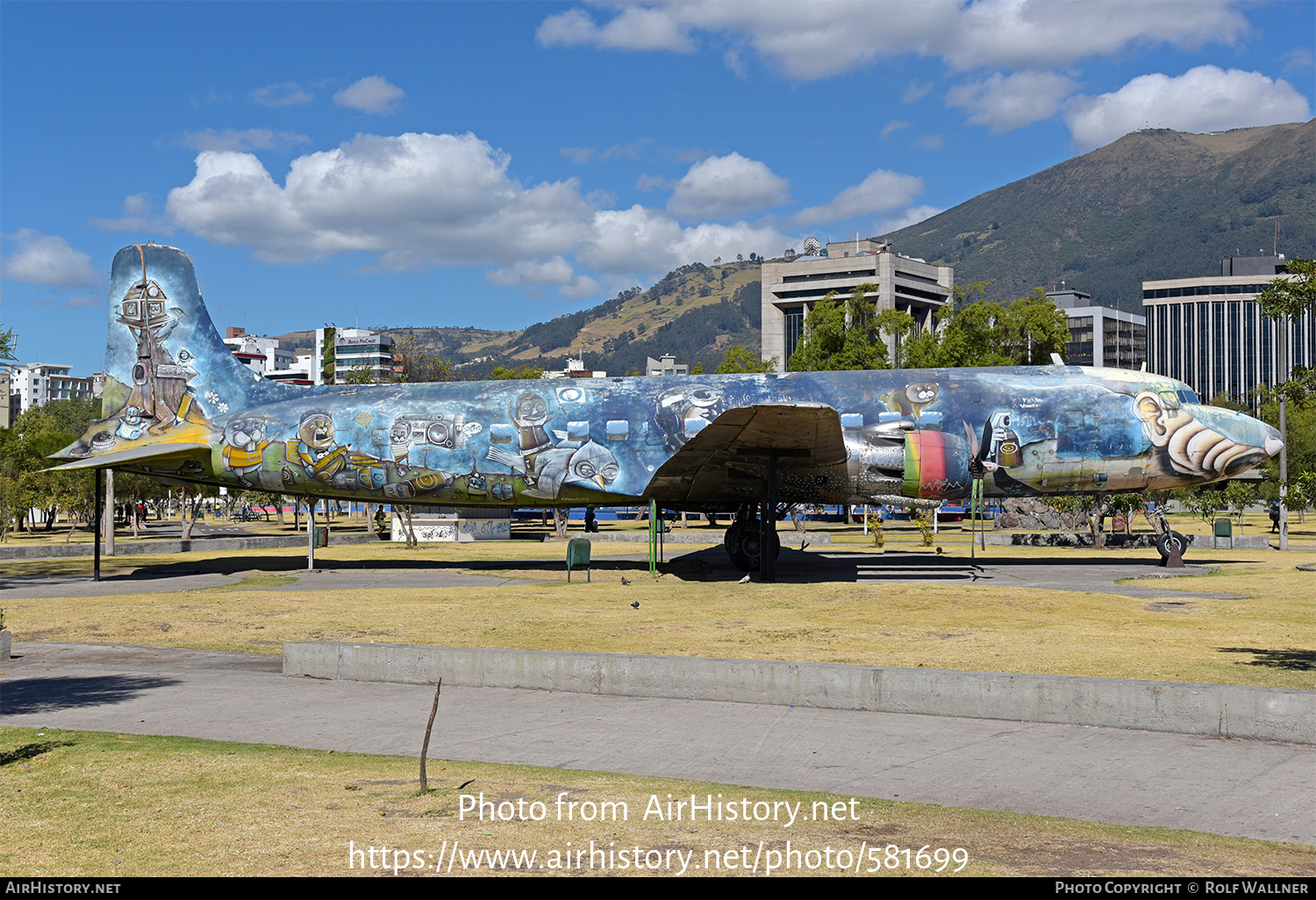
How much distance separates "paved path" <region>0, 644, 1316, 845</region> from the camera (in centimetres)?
982

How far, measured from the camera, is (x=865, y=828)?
28.3 ft

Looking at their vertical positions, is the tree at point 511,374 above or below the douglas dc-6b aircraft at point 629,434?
above

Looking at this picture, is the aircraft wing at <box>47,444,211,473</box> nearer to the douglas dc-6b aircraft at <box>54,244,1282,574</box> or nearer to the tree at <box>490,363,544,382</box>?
the douglas dc-6b aircraft at <box>54,244,1282,574</box>

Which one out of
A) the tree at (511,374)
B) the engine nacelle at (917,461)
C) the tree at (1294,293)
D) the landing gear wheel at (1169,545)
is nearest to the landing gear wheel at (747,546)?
the engine nacelle at (917,461)

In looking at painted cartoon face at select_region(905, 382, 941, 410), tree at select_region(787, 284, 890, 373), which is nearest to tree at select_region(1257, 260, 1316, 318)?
painted cartoon face at select_region(905, 382, 941, 410)

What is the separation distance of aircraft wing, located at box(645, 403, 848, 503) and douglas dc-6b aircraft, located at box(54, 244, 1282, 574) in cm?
10

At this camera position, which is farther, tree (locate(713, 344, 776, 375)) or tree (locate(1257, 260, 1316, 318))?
tree (locate(713, 344, 776, 375))


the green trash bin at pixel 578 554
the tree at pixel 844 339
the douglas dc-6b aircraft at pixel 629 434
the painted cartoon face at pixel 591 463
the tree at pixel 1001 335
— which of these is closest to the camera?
the douglas dc-6b aircraft at pixel 629 434

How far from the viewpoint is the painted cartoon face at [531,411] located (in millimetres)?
33844

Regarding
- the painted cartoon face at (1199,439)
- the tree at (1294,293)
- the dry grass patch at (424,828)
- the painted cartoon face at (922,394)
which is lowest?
the dry grass patch at (424,828)

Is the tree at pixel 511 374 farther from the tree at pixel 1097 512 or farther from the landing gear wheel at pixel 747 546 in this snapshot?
the landing gear wheel at pixel 747 546

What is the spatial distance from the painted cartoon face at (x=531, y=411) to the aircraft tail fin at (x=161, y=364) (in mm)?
8799

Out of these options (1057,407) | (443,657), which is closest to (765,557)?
(1057,407)
